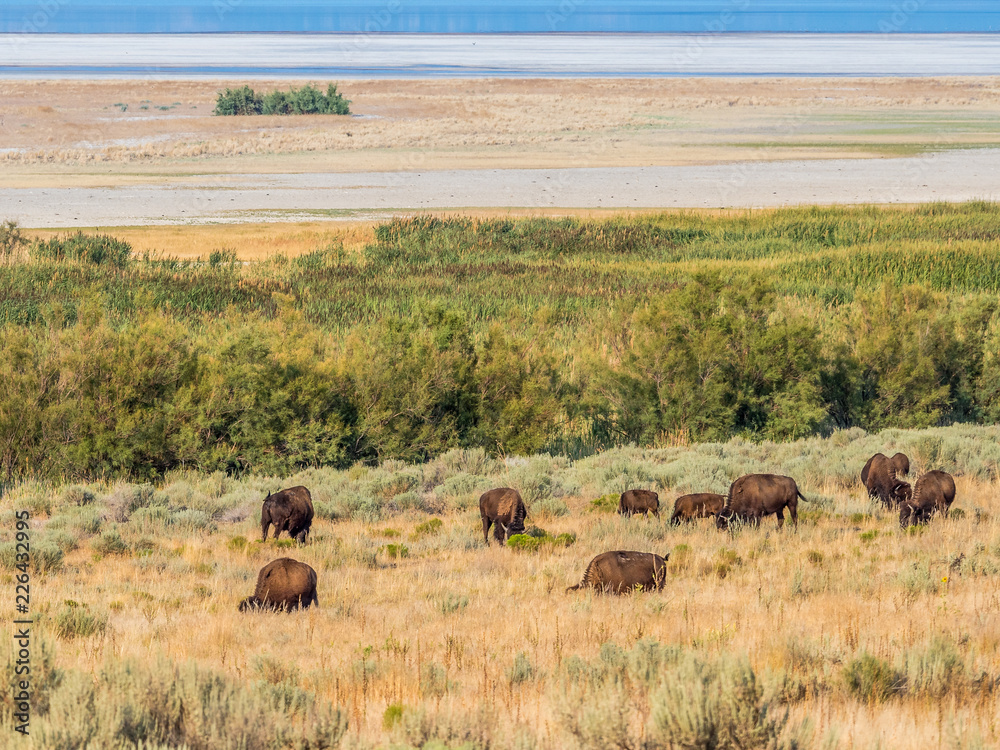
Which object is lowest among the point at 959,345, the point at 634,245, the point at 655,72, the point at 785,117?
the point at 959,345

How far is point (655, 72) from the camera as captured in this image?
122 metres

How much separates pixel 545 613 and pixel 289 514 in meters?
3.74

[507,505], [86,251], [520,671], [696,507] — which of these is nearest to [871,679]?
[520,671]

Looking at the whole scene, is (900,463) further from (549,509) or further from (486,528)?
(486,528)

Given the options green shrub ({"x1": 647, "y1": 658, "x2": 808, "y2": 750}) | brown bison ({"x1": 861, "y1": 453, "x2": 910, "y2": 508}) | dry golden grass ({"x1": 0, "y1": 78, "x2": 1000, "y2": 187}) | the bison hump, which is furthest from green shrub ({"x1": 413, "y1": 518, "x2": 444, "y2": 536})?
dry golden grass ({"x1": 0, "y1": 78, "x2": 1000, "y2": 187})

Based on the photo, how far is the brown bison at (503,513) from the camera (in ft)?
35.3

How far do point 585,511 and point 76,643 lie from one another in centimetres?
658

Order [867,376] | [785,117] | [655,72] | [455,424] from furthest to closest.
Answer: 1. [655,72]
2. [785,117]
3. [867,376]
4. [455,424]

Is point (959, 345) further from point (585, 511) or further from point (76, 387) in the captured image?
point (76, 387)

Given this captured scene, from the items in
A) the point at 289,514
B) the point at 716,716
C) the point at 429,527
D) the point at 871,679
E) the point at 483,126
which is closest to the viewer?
the point at 716,716

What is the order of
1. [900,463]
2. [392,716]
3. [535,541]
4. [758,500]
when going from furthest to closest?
[900,463] → [758,500] → [535,541] → [392,716]

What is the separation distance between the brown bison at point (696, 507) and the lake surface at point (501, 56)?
108m

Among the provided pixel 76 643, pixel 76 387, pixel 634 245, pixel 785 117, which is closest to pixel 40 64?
pixel 785 117

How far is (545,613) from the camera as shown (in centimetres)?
→ 805
